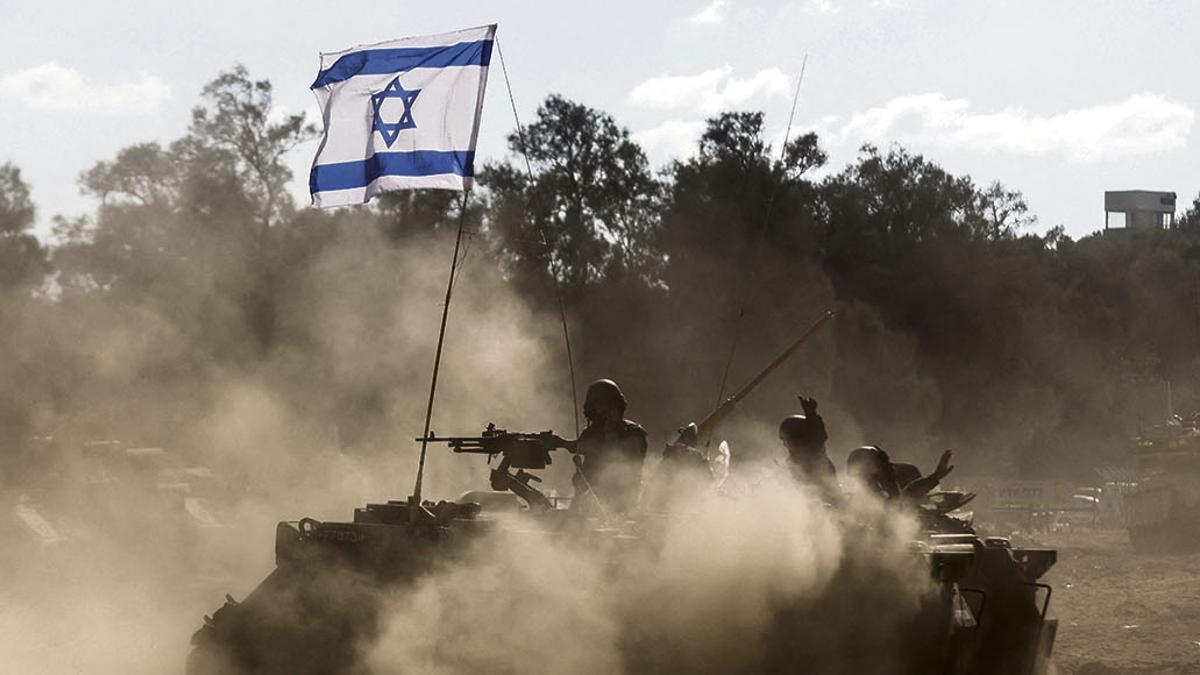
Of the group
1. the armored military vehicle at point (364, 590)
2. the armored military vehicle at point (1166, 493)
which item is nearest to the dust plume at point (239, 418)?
the armored military vehicle at point (364, 590)

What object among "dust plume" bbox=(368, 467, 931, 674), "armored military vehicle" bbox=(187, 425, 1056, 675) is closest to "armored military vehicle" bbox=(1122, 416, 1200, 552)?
"armored military vehicle" bbox=(187, 425, 1056, 675)

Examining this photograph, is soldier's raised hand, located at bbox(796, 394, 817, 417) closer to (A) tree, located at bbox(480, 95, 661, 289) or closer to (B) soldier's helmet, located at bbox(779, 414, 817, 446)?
(B) soldier's helmet, located at bbox(779, 414, 817, 446)

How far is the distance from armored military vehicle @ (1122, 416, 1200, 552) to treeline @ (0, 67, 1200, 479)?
845 cm

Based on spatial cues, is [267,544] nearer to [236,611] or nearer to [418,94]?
[418,94]

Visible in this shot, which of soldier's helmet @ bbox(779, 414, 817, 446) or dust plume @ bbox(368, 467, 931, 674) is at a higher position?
soldier's helmet @ bbox(779, 414, 817, 446)

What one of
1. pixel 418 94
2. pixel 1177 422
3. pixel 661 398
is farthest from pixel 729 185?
pixel 418 94

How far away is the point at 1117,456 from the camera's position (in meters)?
60.8

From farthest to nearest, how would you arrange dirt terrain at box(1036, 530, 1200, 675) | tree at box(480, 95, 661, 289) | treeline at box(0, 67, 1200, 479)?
1. tree at box(480, 95, 661, 289)
2. treeline at box(0, 67, 1200, 479)
3. dirt terrain at box(1036, 530, 1200, 675)

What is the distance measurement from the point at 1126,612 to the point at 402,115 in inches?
442

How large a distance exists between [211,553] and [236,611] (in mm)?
13702

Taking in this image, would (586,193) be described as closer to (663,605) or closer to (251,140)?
(251,140)

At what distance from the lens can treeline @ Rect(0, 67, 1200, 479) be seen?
84.9 ft

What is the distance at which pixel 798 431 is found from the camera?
1216 cm

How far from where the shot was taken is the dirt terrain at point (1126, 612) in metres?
16.3
